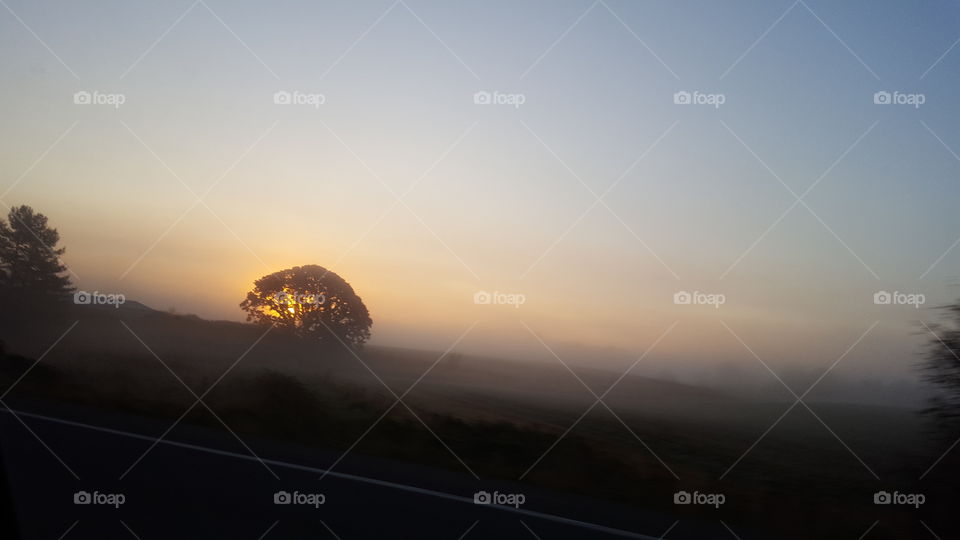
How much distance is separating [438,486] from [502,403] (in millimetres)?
4838

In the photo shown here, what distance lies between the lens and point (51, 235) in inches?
736

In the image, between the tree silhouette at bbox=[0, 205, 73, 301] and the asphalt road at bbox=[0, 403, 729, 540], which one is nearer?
the asphalt road at bbox=[0, 403, 729, 540]

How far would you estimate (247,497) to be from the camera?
864 centimetres

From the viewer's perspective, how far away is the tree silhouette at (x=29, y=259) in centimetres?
1888

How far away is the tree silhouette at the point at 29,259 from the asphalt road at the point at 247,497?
778cm

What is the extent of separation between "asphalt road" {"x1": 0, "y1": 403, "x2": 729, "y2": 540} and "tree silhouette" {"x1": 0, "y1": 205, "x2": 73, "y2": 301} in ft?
25.5

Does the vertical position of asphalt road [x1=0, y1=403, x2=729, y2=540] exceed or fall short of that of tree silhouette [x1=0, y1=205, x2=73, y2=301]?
it falls short

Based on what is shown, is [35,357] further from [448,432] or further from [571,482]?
[571,482]

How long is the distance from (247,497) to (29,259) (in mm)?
15037

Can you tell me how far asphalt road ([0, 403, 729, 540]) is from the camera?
7.44 m

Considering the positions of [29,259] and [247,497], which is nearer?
[247,497]

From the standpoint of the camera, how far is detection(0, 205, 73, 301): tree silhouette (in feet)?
61.9

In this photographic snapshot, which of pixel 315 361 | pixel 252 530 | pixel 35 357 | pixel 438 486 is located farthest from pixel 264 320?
pixel 252 530

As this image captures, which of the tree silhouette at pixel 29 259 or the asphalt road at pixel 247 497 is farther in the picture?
the tree silhouette at pixel 29 259
